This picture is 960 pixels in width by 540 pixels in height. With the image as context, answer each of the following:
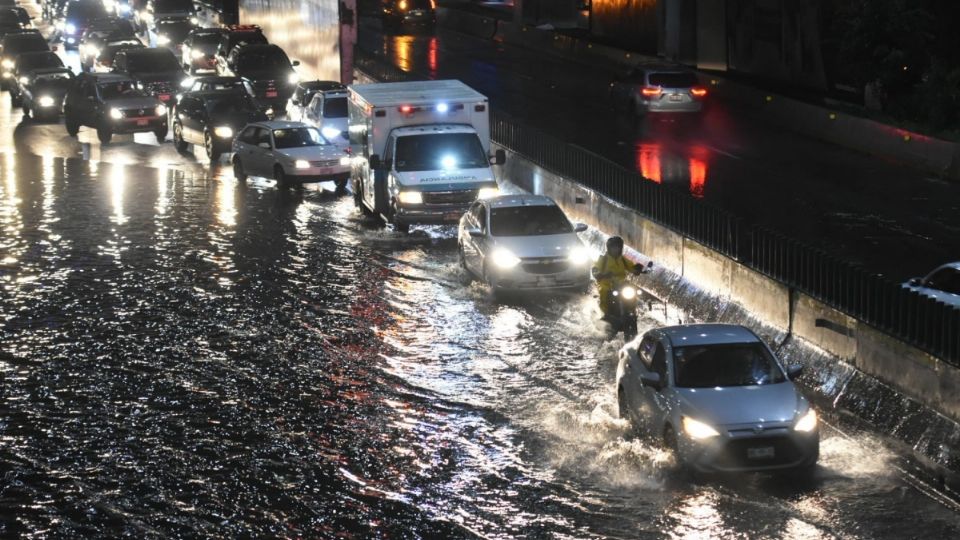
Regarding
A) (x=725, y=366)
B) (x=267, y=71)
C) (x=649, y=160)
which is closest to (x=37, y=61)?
(x=267, y=71)

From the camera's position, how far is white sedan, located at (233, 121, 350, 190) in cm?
3491

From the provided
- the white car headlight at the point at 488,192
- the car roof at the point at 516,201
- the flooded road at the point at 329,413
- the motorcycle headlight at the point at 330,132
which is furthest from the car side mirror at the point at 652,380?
the motorcycle headlight at the point at 330,132

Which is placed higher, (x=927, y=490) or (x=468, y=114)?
(x=468, y=114)

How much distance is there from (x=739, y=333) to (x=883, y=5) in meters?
27.3

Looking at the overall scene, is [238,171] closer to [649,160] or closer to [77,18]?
→ [649,160]

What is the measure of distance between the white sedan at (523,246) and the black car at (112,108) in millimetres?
18762

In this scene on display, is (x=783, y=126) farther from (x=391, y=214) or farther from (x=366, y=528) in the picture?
(x=366, y=528)

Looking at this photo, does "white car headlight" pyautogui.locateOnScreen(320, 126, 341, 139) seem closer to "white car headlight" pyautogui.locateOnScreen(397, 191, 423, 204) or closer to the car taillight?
the car taillight

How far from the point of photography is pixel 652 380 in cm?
1638

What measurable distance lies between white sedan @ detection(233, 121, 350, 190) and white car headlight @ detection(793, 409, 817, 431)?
20.6 meters

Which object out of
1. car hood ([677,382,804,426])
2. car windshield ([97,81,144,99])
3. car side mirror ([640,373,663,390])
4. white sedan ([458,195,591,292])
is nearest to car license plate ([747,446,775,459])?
car hood ([677,382,804,426])

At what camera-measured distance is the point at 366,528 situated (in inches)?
562

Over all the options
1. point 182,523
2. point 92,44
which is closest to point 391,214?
point 182,523

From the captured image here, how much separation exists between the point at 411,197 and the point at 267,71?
2090 centimetres
